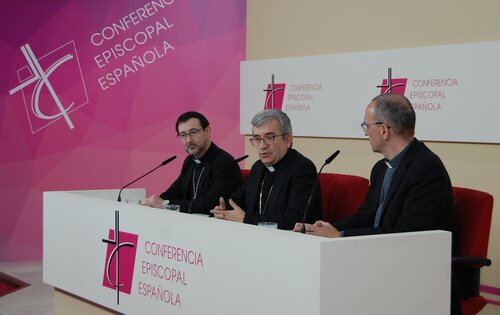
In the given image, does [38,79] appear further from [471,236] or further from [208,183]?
[471,236]

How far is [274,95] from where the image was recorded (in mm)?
5949

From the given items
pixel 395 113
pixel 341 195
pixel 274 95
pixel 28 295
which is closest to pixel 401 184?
pixel 395 113

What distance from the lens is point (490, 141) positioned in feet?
14.7

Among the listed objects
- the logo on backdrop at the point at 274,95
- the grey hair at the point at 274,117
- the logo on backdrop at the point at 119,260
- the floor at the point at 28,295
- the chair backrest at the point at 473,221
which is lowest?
the floor at the point at 28,295

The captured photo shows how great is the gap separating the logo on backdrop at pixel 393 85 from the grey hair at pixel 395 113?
1627mm

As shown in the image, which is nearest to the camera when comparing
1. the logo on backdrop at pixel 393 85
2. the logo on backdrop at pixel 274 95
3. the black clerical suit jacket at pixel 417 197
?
the black clerical suit jacket at pixel 417 197

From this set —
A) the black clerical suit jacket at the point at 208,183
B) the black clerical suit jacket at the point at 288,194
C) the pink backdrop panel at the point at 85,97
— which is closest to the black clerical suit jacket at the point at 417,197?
the black clerical suit jacket at the point at 288,194

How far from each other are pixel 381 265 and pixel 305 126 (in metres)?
3.10

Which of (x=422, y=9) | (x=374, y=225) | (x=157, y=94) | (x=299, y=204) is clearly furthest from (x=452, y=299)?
(x=157, y=94)

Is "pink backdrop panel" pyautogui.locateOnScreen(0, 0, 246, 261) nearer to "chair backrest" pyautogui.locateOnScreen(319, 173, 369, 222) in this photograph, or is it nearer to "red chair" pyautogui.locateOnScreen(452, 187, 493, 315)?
"chair backrest" pyautogui.locateOnScreen(319, 173, 369, 222)

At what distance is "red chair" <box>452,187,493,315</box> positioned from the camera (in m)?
3.35

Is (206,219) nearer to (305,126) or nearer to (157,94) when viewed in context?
(305,126)

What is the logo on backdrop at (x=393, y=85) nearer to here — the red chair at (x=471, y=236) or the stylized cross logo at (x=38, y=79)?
the red chair at (x=471, y=236)

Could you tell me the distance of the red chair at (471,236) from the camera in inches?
132
